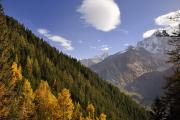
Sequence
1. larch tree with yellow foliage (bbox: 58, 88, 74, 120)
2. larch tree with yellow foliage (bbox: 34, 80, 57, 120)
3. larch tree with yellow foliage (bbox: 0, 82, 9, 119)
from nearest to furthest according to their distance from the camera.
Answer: larch tree with yellow foliage (bbox: 0, 82, 9, 119)
larch tree with yellow foliage (bbox: 34, 80, 57, 120)
larch tree with yellow foliage (bbox: 58, 88, 74, 120)

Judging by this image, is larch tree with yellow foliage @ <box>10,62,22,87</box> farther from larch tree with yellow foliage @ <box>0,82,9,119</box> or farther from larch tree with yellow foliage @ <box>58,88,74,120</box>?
larch tree with yellow foliage @ <box>58,88,74,120</box>

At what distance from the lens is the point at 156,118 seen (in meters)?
30.0

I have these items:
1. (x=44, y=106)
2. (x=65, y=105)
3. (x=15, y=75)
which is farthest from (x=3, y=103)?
(x=44, y=106)

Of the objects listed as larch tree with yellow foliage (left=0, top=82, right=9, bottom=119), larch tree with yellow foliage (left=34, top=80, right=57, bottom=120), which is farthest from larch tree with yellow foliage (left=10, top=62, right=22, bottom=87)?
larch tree with yellow foliage (left=34, top=80, right=57, bottom=120)

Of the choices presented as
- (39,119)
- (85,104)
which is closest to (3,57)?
(39,119)

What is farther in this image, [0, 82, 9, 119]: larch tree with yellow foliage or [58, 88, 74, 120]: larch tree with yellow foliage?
[58, 88, 74, 120]: larch tree with yellow foliage

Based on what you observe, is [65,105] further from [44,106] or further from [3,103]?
[3,103]

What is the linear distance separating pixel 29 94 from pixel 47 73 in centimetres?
8865

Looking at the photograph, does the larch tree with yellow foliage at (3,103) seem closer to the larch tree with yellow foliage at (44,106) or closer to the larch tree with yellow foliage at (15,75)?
the larch tree with yellow foliage at (15,75)

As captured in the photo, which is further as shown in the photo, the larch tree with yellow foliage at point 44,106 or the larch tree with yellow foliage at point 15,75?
the larch tree with yellow foliage at point 44,106

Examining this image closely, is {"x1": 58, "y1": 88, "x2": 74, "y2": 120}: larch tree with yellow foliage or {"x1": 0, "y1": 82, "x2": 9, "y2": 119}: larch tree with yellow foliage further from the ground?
{"x1": 0, "y1": 82, "x2": 9, "y2": 119}: larch tree with yellow foliage

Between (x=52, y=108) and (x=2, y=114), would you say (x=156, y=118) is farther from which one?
(x=52, y=108)

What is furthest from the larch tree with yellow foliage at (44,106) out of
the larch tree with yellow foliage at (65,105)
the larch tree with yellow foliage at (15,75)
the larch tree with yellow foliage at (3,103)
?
the larch tree with yellow foliage at (3,103)

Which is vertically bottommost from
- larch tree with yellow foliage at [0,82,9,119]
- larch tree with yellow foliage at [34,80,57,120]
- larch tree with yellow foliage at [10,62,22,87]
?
larch tree with yellow foliage at [34,80,57,120]
